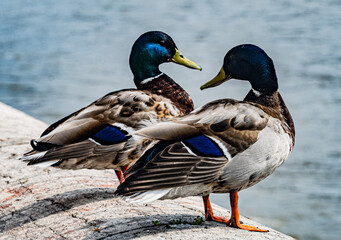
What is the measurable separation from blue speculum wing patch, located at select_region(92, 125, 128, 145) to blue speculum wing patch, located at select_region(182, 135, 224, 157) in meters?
0.89

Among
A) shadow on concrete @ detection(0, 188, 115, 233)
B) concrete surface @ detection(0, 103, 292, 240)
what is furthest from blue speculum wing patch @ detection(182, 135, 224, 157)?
shadow on concrete @ detection(0, 188, 115, 233)

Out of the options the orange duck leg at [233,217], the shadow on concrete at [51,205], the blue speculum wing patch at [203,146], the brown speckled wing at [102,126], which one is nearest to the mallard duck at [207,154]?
the blue speculum wing patch at [203,146]

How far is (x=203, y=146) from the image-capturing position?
3623mm

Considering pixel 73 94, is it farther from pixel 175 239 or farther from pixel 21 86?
pixel 175 239

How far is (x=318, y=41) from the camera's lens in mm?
18344

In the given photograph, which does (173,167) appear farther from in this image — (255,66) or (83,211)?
(83,211)

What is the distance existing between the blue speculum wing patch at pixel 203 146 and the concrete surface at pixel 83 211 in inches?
21.5

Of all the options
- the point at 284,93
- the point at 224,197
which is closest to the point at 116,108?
the point at 224,197

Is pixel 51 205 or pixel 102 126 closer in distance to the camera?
pixel 102 126

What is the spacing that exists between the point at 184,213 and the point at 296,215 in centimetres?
582

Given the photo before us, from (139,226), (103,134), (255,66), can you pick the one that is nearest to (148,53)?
(103,134)

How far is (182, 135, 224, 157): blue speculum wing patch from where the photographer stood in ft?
11.9

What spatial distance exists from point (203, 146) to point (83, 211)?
1.30m

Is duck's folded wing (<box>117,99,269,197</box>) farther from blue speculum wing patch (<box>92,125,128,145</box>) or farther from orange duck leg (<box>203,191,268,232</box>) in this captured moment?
blue speculum wing patch (<box>92,125,128,145</box>)
